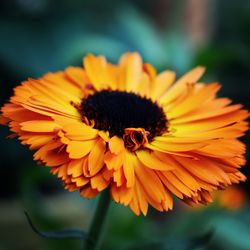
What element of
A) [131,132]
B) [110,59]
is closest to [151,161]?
[131,132]

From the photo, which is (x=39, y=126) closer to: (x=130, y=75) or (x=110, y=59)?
(x=130, y=75)

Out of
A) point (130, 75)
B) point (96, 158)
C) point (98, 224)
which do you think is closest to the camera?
point (96, 158)

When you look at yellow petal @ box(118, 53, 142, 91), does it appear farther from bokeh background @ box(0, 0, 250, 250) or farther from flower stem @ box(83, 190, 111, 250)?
bokeh background @ box(0, 0, 250, 250)

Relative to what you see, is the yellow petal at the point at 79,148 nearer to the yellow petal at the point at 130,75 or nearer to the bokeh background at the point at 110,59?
the yellow petal at the point at 130,75

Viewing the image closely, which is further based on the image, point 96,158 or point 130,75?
point 130,75

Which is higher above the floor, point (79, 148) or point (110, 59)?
point (110, 59)

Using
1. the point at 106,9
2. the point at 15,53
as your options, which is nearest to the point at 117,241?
the point at 15,53

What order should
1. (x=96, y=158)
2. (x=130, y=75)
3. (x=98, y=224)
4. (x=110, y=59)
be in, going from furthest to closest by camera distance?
(x=110, y=59) < (x=130, y=75) < (x=98, y=224) < (x=96, y=158)
